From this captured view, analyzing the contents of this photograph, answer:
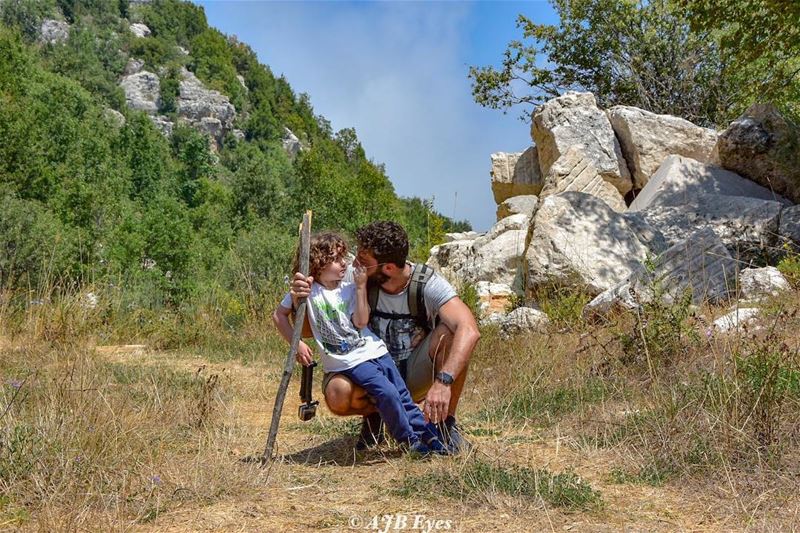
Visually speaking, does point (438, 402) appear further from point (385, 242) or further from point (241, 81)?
→ point (241, 81)

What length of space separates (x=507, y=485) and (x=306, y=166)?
127 feet

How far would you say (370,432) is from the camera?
374 cm

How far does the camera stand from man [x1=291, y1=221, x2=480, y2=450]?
3379 mm

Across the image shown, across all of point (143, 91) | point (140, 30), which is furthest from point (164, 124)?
point (140, 30)

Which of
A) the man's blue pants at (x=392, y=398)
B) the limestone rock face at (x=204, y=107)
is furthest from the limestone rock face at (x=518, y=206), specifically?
the limestone rock face at (x=204, y=107)

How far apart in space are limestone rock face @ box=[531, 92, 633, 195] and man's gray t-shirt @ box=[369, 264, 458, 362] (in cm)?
771

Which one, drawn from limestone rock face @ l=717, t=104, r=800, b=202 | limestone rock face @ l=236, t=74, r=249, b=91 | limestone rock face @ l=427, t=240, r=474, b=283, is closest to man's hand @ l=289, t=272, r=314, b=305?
limestone rock face @ l=427, t=240, r=474, b=283

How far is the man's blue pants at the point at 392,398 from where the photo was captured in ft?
11.2

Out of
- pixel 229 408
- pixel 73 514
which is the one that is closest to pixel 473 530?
pixel 73 514

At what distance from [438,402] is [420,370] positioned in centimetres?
40

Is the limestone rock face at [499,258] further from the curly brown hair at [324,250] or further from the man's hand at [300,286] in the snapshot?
the man's hand at [300,286]

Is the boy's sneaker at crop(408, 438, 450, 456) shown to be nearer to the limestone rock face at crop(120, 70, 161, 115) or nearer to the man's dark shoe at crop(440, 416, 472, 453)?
the man's dark shoe at crop(440, 416, 472, 453)

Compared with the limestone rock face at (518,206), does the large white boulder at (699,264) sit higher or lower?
lower

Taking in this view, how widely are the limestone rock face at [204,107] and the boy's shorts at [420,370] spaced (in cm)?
8092
